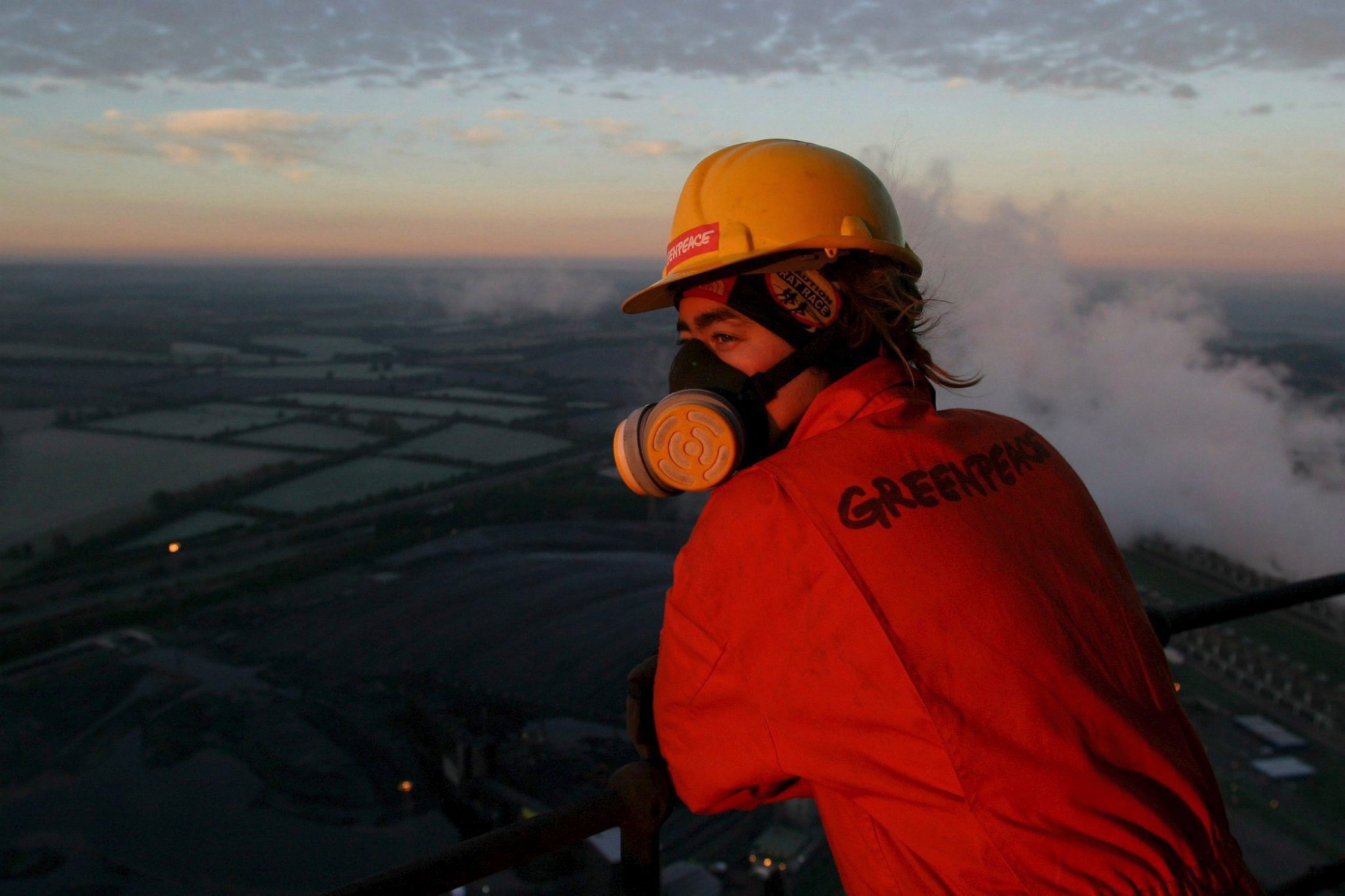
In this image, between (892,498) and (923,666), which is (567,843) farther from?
(892,498)

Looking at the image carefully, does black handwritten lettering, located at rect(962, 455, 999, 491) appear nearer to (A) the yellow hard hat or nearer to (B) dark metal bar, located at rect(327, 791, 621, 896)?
(A) the yellow hard hat

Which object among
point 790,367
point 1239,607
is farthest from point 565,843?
point 1239,607

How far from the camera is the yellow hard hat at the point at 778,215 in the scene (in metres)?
1.89

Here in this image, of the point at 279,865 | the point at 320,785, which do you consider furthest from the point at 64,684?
the point at 279,865

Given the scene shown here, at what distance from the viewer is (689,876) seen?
9828mm

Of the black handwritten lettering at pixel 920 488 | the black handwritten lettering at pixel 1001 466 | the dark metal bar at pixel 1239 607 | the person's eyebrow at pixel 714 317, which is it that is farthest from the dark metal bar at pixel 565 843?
the dark metal bar at pixel 1239 607

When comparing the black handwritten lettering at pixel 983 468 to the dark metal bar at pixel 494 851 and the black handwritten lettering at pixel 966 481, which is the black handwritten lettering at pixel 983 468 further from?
the dark metal bar at pixel 494 851

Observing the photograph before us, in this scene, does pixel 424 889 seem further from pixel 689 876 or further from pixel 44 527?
pixel 44 527

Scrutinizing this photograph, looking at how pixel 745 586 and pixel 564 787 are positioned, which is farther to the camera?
pixel 564 787

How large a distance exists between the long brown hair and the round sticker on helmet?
0.04 meters

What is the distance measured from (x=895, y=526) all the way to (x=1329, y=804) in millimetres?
14592

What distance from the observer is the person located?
1.14 m

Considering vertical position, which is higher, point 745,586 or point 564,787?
point 745,586

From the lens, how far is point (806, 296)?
1846mm
